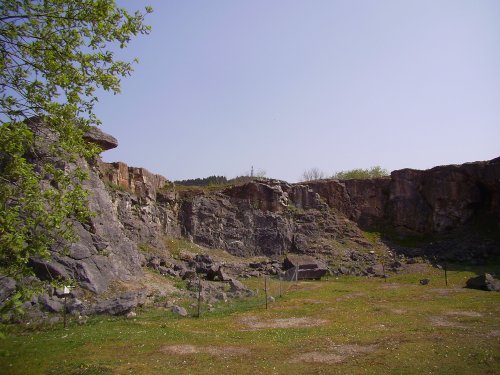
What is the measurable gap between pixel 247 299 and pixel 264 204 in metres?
24.7

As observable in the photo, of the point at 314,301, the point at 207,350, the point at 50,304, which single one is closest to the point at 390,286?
the point at 314,301

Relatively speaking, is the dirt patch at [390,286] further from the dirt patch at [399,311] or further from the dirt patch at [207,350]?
the dirt patch at [207,350]

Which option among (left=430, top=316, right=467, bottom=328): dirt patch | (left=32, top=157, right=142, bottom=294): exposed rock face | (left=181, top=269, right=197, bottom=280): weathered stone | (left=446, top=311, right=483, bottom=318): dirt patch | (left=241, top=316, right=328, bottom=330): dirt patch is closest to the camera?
(left=430, top=316, right=467, bottom=328): dirt patch

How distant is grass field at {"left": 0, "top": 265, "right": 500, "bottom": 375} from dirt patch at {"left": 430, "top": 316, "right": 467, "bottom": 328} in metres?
0.04

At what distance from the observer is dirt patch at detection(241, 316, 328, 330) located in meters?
18.1

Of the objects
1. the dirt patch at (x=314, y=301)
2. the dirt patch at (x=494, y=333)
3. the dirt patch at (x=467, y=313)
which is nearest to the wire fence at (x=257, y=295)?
the dirt patch at (x=314, y=301)

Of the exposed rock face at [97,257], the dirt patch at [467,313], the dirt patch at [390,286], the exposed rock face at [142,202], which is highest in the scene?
the exposed rock face at [142,202]

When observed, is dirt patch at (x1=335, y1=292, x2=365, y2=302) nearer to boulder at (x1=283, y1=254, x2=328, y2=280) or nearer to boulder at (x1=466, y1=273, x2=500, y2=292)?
boulder at (x1=466, y1=273, x2=500, y2=292)

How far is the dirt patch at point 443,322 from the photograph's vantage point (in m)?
16.9

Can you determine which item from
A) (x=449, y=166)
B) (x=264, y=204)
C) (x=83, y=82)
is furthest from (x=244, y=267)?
(x=83, y=82)

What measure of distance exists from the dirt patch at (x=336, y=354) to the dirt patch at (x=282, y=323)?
451 cm

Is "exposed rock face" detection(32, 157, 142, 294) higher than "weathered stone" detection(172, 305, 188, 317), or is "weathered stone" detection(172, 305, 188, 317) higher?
"exposed rock face" detection(32, 157, 142, 294)

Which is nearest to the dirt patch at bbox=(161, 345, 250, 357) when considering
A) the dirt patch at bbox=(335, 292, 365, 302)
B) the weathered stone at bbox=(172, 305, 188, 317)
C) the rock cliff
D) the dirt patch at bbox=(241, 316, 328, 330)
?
the dirt patch at bbox=(241, 316, 328, 330)

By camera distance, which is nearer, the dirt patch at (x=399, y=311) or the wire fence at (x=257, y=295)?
the dirt patch at (x=399, y=311)
